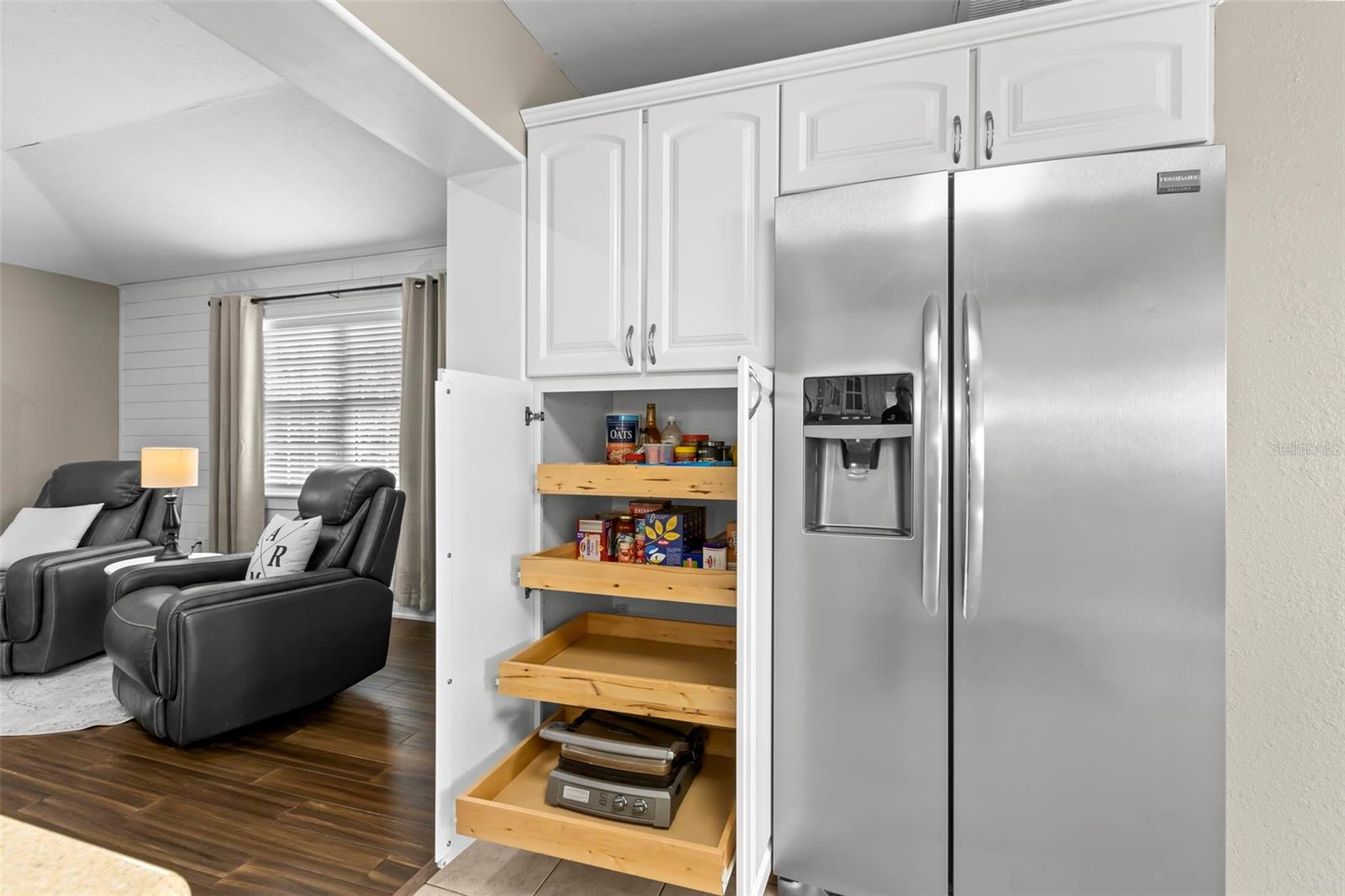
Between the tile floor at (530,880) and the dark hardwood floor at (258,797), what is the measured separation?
148mm

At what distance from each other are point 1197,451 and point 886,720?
0.92m

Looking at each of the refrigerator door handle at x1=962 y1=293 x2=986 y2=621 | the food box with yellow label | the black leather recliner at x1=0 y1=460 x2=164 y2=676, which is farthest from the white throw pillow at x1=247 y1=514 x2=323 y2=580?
the refrigerator door handle at x1=962 y1=293 x2=986 y2=621

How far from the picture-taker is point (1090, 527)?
1.47 m

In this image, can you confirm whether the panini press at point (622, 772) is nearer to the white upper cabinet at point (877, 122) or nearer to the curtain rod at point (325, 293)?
the white upper cabinet at point (877, 122)

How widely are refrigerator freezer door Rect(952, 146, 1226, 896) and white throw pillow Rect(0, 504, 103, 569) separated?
4.91 m

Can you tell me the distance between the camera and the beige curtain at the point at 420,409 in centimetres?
420

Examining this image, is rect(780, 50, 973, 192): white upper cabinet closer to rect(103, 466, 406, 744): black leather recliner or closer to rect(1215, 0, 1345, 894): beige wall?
rect(1215, 0, 1345, 894): beige wall

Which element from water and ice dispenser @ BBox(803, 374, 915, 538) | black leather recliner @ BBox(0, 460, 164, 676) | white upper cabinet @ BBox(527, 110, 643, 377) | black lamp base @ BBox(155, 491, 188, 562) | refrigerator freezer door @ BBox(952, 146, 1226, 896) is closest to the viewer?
refrigerator freezer door @ BBox(952, 146, 1226, 896)

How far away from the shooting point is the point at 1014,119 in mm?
1649

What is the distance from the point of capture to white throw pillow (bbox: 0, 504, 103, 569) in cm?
380

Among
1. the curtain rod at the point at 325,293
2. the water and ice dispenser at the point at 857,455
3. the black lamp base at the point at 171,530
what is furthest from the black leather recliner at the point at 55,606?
the water and ice dispenser at the point at 857,455

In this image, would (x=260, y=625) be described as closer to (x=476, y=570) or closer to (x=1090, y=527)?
(x=476, y=570)

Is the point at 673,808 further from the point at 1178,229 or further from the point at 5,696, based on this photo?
the point at 5,696

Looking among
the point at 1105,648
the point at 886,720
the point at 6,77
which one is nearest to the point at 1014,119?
the point at 1105,648
